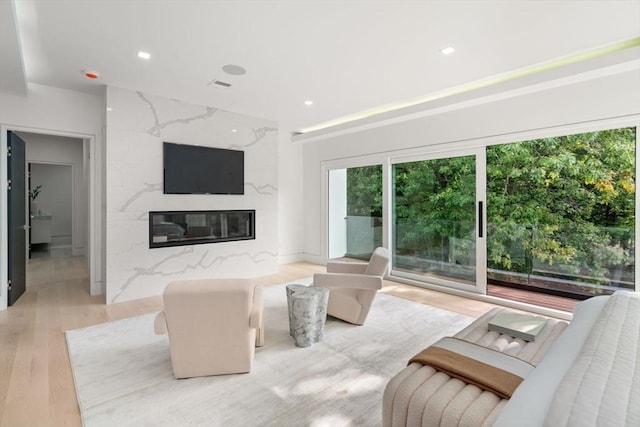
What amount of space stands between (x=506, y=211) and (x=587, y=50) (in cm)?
193

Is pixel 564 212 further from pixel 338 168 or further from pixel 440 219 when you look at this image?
pixel 338 168

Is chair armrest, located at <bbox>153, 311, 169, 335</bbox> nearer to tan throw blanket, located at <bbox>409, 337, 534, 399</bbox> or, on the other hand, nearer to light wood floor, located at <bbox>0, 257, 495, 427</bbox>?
light wood floor, located at <bbox>0, 257, 495, 427</bbox>

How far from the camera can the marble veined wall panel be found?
4.13m

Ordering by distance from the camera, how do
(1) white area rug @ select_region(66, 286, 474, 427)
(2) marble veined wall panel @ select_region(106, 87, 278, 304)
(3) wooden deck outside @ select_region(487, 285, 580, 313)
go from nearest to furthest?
1. (1) white area rug @ select_region(66, 286, 474, 427)
2. (3) wooden deck outside @ select_region(487, 285, 580, 313)
3. (2) marble veined wall panel @ select_region(106, 87, 278, 304)

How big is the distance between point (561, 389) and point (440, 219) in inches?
153

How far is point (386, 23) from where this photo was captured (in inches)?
103

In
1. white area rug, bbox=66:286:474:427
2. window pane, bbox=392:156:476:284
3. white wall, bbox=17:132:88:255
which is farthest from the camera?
white wall, bbox=17:132:88:255

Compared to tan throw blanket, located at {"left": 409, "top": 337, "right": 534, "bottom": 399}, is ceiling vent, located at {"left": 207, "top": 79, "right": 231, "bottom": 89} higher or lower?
higher

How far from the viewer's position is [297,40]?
2.90 meters

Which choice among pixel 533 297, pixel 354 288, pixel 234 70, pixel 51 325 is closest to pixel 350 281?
pixel 354 288

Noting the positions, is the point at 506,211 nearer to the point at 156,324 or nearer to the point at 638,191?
the point at 638,191

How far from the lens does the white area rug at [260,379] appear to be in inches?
77.6

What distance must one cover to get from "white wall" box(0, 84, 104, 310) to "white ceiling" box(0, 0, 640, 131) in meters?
0.22

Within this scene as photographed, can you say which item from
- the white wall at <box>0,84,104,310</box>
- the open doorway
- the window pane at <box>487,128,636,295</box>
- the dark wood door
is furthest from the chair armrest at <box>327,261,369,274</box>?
the open doorway
